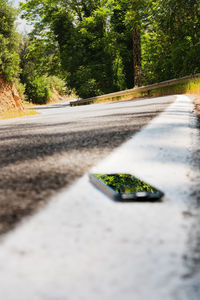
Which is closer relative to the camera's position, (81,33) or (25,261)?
(25,261)

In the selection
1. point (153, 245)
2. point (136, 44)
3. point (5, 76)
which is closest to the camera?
point (153, 245)

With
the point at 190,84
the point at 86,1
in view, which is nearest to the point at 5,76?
the point at 190,84

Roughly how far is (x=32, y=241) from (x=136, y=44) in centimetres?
2104

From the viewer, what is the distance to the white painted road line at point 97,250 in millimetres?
412

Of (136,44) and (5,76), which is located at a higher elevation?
(136,44)

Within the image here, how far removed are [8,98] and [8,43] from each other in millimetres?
2116

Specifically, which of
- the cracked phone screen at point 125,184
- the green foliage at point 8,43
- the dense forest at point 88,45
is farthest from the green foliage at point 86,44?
the cracked phone screen at point 125,184

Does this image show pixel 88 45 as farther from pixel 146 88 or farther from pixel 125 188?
pixel 125 188

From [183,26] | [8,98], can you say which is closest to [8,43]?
[8,98]

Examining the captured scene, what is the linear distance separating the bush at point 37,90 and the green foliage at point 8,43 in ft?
74.2

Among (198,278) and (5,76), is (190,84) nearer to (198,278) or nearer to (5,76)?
(5,76)

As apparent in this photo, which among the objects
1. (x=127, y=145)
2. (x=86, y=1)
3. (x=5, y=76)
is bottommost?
(x=127, y=145)

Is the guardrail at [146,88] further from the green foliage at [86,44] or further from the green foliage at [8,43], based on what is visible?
the green foliage at [8,43]

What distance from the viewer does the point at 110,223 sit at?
23.8 inches
